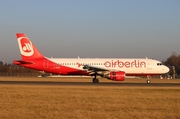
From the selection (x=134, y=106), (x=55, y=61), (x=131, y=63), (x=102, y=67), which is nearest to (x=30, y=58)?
(x=55, y=61)

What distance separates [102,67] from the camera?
45.5 m

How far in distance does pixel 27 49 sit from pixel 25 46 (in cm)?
56

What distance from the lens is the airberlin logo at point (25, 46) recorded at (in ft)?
152

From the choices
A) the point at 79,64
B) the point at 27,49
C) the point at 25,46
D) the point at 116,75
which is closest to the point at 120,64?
the point at 116,75

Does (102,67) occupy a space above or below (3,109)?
above

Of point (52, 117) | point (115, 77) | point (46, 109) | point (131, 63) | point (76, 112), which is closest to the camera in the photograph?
point (52, 117)

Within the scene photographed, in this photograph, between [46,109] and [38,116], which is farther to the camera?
[46,109]

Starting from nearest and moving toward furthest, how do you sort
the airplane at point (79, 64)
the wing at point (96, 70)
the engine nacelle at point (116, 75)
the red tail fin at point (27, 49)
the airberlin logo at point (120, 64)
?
1. the engine nacelle at point (116, 75)
2. the wing at point (96, 70)
3. the airplane at point (79, 64)
4. the airberlin logo at point (120, 64)
5. the red tail fin at point (27, 49)

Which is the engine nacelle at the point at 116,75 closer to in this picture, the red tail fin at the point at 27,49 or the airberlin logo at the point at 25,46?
the red tail fin at the point at 27,49

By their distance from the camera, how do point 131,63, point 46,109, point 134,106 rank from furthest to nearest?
point 131,63 → point 134,106 → point 46,109

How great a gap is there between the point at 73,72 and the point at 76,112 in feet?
101

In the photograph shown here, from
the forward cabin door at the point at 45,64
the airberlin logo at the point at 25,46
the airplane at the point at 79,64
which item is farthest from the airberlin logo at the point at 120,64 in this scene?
the airberlin logo at the point at 25,46

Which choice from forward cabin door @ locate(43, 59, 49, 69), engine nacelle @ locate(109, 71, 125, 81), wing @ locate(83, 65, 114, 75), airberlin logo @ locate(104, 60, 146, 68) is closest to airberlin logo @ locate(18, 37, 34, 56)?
forward cabin door @ locate(43, 59, 49, 69)

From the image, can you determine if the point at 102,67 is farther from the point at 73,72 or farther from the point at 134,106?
the point at 134,106
